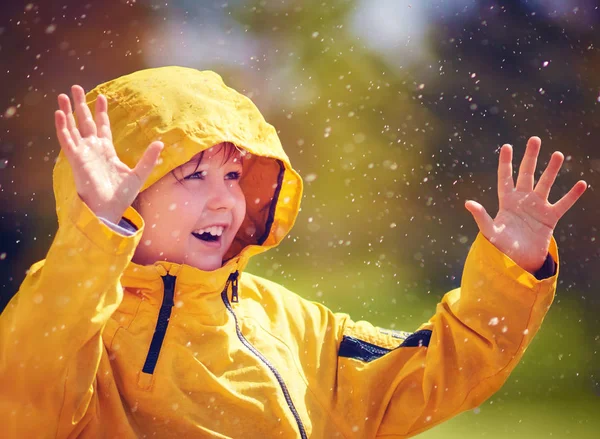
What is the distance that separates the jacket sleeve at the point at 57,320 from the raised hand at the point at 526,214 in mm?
684

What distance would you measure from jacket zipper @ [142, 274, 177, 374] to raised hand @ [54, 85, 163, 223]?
262mm

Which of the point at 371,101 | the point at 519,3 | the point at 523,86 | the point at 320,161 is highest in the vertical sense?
the point at 519,3

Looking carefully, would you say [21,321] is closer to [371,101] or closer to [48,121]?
[48,121]

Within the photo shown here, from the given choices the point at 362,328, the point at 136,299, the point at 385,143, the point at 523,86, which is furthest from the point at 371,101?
the point at 136,299

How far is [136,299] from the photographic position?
1.47m

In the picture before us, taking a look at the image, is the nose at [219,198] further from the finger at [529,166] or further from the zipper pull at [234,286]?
the finger at [529,166]

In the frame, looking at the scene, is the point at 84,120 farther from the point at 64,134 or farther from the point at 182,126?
the point at 182,126

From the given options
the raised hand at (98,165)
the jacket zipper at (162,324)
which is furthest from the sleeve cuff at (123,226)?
the jacket zipper at (162,324)

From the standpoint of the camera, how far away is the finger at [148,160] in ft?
4.16

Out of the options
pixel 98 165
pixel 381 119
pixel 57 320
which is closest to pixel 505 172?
pixel 98 165

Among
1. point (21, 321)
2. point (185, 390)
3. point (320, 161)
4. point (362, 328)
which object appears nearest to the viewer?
point (21, 321)

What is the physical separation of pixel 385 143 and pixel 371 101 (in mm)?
215

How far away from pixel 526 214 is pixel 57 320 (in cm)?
88

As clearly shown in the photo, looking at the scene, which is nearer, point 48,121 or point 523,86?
point 48,121
